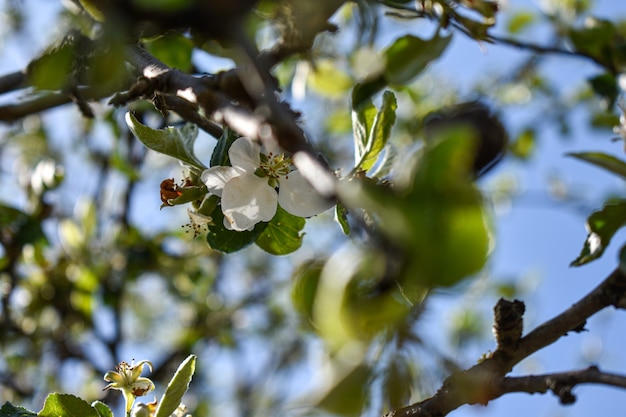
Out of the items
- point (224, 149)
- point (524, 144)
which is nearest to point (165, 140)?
point (224, 149)

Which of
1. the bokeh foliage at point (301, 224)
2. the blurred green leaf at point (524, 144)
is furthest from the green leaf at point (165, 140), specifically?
the blurred green leaf at point (524, 144)

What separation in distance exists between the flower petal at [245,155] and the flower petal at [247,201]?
1 centimetres

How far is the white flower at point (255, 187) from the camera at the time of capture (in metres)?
0.84

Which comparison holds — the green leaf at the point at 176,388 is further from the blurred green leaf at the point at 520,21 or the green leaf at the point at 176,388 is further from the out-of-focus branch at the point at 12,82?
the blurred green leaf at the point at 520,21

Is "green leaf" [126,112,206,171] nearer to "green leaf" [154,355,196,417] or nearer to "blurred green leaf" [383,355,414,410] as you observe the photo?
"green leaf" [154,355,196,417]

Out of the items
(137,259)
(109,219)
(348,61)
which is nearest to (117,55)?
(348,61)

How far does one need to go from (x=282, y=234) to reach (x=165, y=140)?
0.22 metres

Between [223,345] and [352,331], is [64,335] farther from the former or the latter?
[352,331]

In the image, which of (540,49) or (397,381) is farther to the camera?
(540,49)

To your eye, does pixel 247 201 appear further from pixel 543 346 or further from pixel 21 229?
pixel 21 229

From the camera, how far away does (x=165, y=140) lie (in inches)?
33.6

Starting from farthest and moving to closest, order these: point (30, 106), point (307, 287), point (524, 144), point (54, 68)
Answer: point (524, 144)
point (30, 106)
point (54, 68)
point (307, 287)

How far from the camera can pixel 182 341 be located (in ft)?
8.38

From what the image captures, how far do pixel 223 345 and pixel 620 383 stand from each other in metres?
2.14
